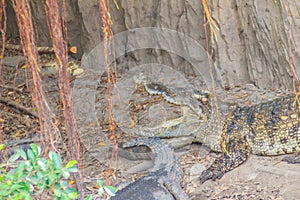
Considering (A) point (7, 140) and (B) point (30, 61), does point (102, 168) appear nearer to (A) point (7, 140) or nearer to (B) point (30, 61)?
(A) point (7, 140)

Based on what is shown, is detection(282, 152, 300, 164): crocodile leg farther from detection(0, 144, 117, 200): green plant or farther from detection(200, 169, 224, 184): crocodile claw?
detection(0, 144, 117, 200): green plant

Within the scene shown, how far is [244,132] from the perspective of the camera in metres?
4.38

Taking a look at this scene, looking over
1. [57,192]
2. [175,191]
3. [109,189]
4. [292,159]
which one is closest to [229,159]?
[292,159]

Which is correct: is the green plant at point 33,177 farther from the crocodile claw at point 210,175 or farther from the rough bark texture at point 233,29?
the rough bark texture at point 233,29

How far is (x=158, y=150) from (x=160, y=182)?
0.56m

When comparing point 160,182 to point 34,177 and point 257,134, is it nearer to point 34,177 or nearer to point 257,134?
point 257,134

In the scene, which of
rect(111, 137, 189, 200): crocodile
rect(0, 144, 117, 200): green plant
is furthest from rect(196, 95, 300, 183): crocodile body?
rect(0, 144, 117, 200): green plant

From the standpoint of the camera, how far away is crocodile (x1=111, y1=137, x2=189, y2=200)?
3.49 metres

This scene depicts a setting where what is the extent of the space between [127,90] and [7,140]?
158 centimetres

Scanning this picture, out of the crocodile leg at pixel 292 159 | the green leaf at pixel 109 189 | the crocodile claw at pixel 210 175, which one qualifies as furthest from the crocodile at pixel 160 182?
the green leaf at pixel 109 189

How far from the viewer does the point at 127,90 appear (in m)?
5.85

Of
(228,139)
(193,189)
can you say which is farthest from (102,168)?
(228,139)

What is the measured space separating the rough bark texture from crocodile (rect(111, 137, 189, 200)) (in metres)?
1.47

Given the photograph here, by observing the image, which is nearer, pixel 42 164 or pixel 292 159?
pixel 42 164
